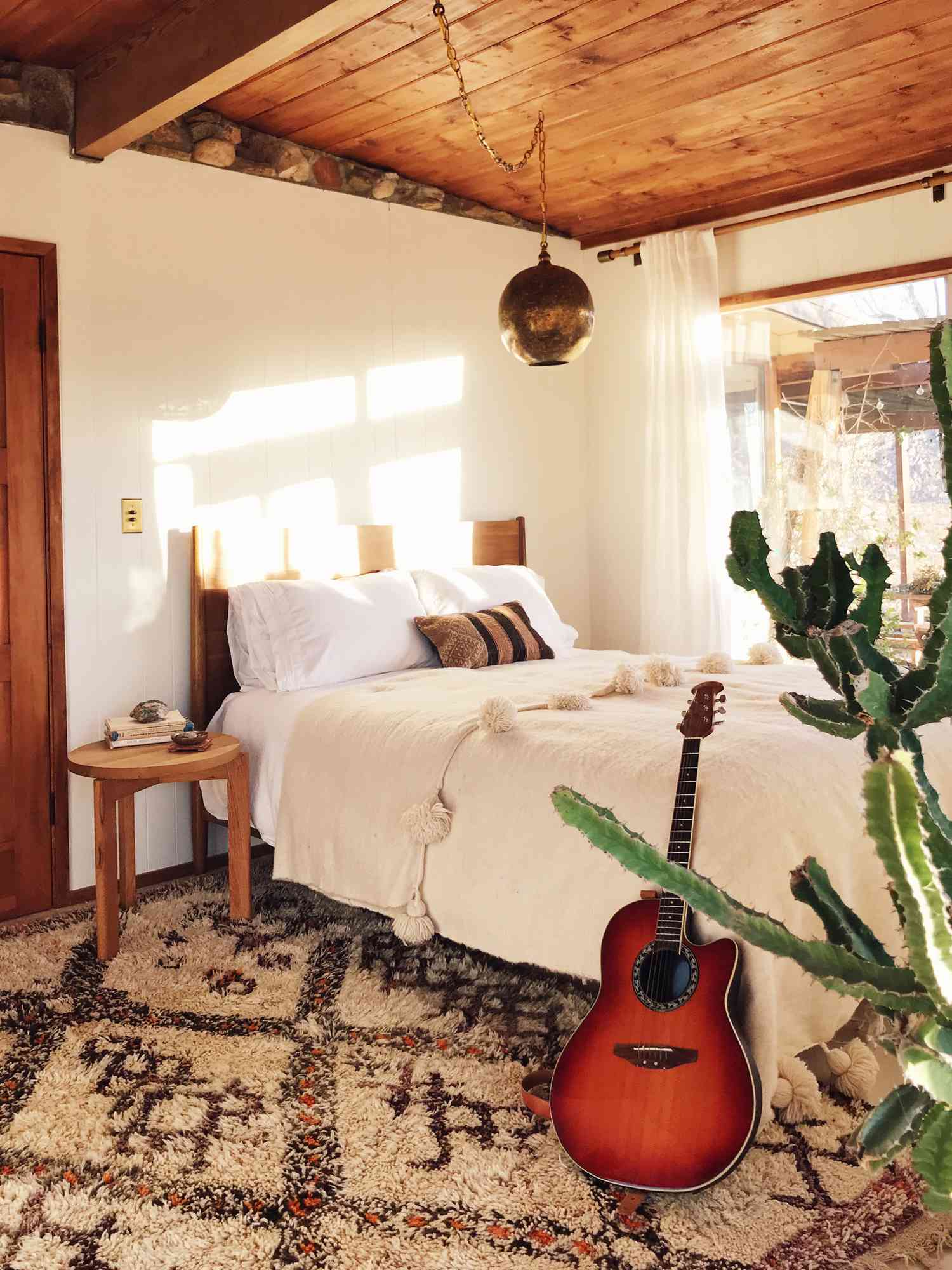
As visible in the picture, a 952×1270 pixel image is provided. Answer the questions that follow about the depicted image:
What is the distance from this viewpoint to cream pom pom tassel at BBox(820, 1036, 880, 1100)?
2170mm

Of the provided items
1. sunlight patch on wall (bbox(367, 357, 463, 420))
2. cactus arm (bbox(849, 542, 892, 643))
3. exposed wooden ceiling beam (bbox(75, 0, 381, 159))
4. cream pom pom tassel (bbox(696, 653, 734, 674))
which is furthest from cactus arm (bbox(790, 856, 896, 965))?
sunlight patch on wall (bbox(367, 357, 463, 420))

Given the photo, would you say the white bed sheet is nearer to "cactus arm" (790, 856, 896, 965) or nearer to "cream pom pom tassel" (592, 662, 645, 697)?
"cream pom pom tassel" (592, 662, 645, 697)

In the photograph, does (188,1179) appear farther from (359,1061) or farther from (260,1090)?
(359,1061)

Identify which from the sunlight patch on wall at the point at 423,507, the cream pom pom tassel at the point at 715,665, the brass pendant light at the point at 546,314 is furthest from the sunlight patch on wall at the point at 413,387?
the cream pom pom tassel at the point at 715,665

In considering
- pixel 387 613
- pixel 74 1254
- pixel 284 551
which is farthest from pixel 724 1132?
pixel 284 551

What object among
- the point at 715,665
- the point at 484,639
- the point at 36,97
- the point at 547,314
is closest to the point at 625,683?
the point at 715,665

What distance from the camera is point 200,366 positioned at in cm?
381

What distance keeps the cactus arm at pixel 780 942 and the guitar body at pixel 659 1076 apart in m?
1.14

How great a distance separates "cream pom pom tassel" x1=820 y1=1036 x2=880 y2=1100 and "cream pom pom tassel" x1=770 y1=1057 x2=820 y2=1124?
109 millimetres

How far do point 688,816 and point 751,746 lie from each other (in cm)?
32

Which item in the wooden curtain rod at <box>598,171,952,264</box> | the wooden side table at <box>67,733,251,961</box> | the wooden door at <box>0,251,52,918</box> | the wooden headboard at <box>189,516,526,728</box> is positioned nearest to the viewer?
the wooden side table at <box>67,733,251,961</box>

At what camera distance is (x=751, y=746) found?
91.9 inches

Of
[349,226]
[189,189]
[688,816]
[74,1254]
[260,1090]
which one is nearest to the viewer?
[74,1254]

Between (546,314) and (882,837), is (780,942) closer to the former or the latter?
(882,837)
